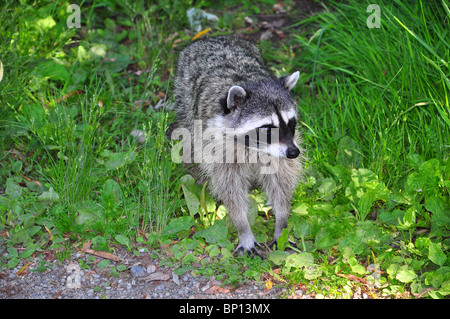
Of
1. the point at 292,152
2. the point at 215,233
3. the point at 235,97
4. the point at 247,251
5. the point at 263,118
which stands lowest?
the point at 247,251

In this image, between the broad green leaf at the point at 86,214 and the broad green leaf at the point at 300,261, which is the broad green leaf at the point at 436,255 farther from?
the broad green leaf at the point at 86,214

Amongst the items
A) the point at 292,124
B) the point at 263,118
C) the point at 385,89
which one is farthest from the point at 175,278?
the point at 385,89

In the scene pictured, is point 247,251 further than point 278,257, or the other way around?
point 247,251

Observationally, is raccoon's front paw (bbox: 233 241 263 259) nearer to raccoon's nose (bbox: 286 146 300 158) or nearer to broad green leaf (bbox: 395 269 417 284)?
raccoon's nose (bbox: 286 146 300 158)

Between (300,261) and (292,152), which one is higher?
(292,152)

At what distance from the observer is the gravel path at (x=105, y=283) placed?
3160mm

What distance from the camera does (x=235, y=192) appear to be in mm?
3840

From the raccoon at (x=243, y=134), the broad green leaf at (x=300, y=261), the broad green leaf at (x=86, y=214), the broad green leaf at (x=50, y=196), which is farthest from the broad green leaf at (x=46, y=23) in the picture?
the broad green leaf at (x=300, y=261)

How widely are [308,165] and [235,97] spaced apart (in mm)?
1025

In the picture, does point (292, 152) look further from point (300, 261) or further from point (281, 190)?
point (300, 261)

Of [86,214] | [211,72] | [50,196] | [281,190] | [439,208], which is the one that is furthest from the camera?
[211,72]

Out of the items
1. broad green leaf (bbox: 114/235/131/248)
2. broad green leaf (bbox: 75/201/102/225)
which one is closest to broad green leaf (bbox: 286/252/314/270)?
broad green leaf (bbox: 114/235/131/248)

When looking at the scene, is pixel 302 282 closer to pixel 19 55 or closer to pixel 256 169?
pixel 256 169

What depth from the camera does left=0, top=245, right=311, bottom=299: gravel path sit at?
3.16 m
